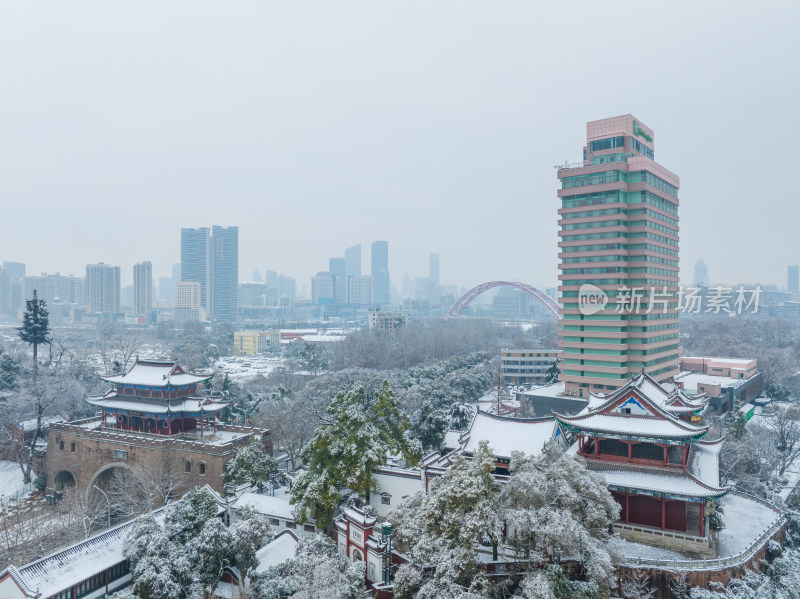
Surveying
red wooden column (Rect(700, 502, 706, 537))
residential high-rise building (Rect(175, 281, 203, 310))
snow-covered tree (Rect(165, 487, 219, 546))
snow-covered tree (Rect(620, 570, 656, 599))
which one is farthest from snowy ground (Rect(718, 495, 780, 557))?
residential high-rise building (Rect(175, 281, 203, 310))

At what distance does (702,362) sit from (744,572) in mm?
51697

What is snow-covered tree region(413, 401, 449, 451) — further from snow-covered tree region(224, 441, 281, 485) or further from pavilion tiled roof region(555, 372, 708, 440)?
pavilion tiled roof region(555, 372, 708, 440)

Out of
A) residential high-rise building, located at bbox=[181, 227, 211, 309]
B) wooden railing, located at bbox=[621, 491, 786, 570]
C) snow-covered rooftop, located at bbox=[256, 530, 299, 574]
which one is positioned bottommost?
snow-covered rooftop, located at bbox=[256, 530, 299, 574]

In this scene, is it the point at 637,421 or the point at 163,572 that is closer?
the point at 163,572

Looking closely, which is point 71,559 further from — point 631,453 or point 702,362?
point 702,362

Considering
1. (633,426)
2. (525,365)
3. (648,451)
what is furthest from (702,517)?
(525,365)

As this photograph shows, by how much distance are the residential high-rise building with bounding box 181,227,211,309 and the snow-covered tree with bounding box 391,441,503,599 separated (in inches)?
7651

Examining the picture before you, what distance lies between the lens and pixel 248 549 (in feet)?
69.1

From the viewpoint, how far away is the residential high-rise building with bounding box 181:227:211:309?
197875mm

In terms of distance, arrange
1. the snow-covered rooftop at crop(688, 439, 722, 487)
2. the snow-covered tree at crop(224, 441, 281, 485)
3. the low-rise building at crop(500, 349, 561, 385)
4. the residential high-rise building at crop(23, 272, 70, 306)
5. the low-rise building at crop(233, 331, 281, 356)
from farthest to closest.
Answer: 1. the residential high-rise building at crop(23, 272, 70, 306)
2. the low-rise building at crop(233, 331, 281, 356)
3. the low-rise building at crop(500, 349, 561, 385)
4. the snow-covered tree at crop(224, 441, 281, 485)
5. the snow-covered rooftop at crop(688, 439, 722, 487)

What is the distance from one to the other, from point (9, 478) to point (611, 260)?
55.8 m

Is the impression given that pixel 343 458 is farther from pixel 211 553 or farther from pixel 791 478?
pixel 791 478

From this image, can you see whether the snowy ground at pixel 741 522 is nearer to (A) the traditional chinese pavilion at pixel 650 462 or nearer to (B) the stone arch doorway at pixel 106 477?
(A) the traditional chinese pavilion at pixel 650 462

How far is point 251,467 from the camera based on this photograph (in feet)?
102
